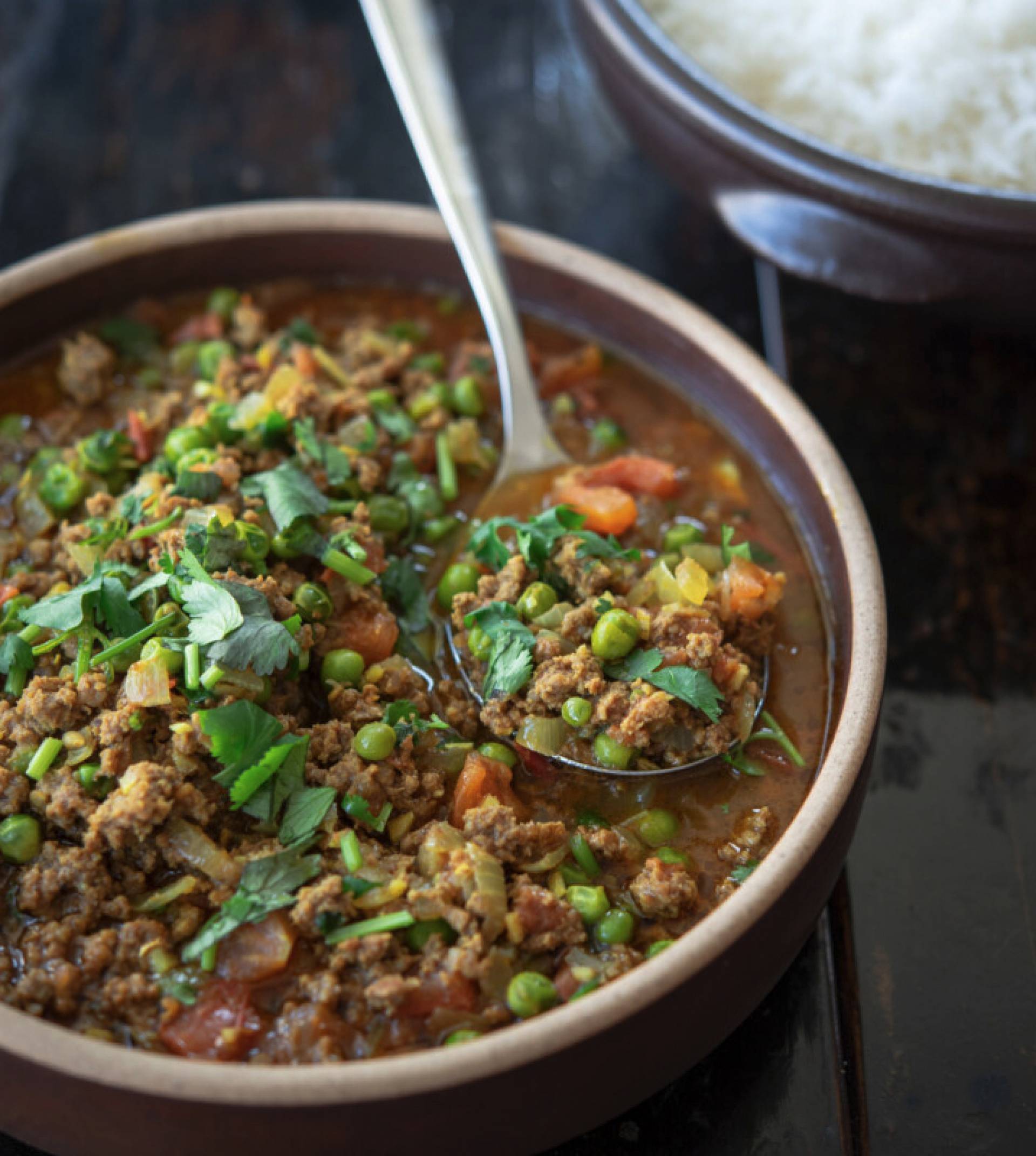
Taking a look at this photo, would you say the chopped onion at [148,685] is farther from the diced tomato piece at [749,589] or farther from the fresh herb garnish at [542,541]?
the diced tomato piece at [749,589]

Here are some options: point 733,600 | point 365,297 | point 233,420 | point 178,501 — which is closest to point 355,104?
point 365,297

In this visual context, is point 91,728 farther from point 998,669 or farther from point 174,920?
point 998,669

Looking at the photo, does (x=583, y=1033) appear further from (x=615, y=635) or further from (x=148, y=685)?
(x=148, y=685)

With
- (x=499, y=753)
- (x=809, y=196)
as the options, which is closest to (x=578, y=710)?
(x=499, y=753)

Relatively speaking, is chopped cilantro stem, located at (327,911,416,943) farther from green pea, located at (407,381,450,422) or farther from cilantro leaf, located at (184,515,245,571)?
green pea, located at (407,381,450,422)

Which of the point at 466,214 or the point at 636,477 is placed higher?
the point at 466,214

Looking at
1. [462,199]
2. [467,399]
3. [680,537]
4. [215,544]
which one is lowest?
[680,537]
